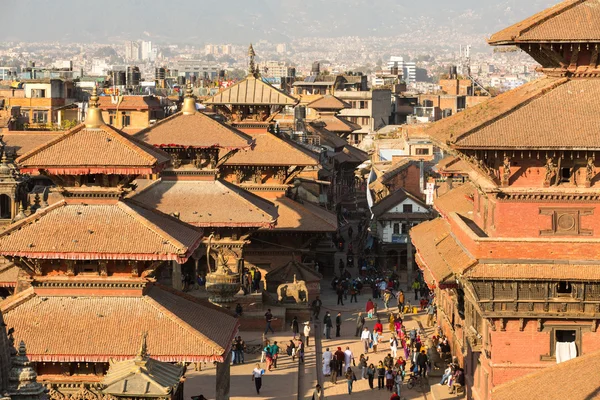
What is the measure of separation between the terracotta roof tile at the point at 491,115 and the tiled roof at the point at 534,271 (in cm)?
321

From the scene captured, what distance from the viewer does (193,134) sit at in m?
58.0

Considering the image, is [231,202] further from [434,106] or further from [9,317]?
[434,106]

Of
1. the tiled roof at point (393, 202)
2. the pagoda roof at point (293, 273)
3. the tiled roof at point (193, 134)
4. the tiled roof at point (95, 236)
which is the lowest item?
the pagoda roof at point (293, 273)

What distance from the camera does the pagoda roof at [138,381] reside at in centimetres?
2586

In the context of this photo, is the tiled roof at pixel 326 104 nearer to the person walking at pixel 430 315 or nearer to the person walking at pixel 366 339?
the person walking at pixel 430 315

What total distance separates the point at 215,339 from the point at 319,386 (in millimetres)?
12292

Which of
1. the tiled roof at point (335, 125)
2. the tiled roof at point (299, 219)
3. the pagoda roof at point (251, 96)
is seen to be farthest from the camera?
the tiled roof at point (335, 125)

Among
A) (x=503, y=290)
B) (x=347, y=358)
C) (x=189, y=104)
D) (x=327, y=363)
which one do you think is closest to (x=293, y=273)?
(x=189, y=104)

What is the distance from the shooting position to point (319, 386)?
4409 cm

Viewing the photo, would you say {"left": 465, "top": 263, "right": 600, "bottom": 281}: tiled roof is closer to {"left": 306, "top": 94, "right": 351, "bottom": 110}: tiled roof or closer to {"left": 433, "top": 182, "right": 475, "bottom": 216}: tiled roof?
{"left": 433, "top": 182, "right": 475, "bottom": 216}: tiled roof

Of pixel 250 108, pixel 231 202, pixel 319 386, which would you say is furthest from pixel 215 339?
pixel 250 108

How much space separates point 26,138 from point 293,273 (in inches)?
1306

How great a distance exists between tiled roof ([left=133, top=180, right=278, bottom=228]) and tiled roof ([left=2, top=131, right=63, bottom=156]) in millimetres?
28724

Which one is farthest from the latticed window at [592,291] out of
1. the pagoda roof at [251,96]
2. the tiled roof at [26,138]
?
the tiled roof at [26,138]
